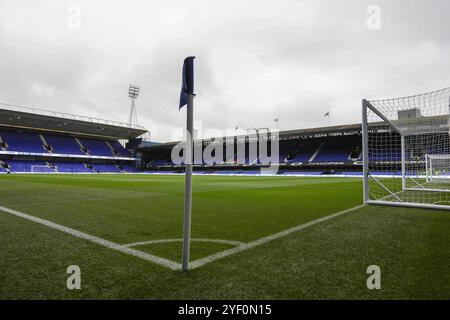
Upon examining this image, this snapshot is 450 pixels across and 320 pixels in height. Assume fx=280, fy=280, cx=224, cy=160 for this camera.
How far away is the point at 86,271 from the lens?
8.95 ft

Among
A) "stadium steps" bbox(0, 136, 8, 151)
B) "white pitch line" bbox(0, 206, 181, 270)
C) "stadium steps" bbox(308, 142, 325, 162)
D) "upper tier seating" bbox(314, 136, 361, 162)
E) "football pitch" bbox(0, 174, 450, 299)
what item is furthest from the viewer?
"stadium steps" bbox(0, 136, 8, 151)

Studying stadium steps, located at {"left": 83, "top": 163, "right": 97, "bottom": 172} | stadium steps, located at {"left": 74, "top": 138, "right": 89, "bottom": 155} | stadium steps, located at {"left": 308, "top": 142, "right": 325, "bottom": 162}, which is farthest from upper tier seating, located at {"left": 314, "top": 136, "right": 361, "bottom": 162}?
stadium steps, located at {"left": 74, "top": 138, "right": 89, "bottom": 155}

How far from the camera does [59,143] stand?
59.1m

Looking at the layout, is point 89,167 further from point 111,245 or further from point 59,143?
point 111,245

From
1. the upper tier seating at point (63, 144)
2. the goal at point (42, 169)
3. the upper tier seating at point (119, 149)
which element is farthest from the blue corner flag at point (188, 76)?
the upper tier seating at point (119, 149)

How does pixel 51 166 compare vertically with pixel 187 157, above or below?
above

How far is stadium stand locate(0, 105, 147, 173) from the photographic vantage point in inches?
1986

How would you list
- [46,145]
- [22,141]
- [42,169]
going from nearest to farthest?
[42,169], [22,141], [46,145]

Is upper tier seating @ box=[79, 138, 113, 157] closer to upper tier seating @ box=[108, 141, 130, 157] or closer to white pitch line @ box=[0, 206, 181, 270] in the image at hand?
upper tier seating @ box=[108, 141, 130, 157]

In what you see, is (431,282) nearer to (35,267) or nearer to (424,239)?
(424,239)

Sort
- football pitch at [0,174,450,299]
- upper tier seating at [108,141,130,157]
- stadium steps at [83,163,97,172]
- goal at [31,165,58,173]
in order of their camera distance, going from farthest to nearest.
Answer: upper tier seating at [108,141,130,157] < stadium steps at [83,163,97,172] < goal at [31,165,58,173] < football pitch at [0,174,450,299]

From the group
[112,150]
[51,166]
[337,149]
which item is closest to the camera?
[337,149]

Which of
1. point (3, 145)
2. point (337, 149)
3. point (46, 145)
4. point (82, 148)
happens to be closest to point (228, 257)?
point (337, 149)
